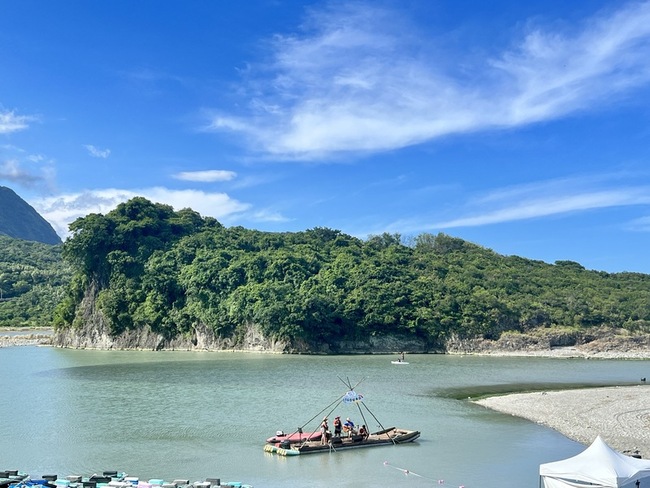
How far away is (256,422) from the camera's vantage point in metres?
27.5

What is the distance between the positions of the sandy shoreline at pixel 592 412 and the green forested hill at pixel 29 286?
319 ft

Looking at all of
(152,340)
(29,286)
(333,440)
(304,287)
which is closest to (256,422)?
(333,440)

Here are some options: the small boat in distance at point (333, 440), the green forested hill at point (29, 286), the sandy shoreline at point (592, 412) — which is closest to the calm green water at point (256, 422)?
the small boat in distance at point (333, 440)

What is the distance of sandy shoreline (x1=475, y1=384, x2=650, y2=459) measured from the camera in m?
23.5

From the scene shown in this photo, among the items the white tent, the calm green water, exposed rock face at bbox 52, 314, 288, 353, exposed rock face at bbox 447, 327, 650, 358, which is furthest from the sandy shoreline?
exposed rock face at bbox 52, 314, 288, 353

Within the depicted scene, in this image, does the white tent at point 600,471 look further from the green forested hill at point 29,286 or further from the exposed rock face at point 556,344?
the green forested hill at point 29,286

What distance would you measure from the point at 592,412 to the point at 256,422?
16.2 m

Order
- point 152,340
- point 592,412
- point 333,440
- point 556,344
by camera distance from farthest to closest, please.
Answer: point 152,340 → point 556,344 → point 592,412 → point 333,440

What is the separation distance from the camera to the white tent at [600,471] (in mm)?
13547

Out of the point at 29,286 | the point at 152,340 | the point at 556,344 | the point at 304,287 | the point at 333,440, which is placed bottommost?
the point at 333,440

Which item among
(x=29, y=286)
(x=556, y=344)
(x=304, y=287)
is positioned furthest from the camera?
(x=29, y=286)

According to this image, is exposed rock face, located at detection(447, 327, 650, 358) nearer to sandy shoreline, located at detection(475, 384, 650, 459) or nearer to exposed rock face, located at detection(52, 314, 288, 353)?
exposed rock face, located at detection(52, 314, 288, 353)

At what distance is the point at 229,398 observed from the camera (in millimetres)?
34844

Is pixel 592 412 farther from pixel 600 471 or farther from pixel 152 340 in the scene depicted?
pixel 152 340
